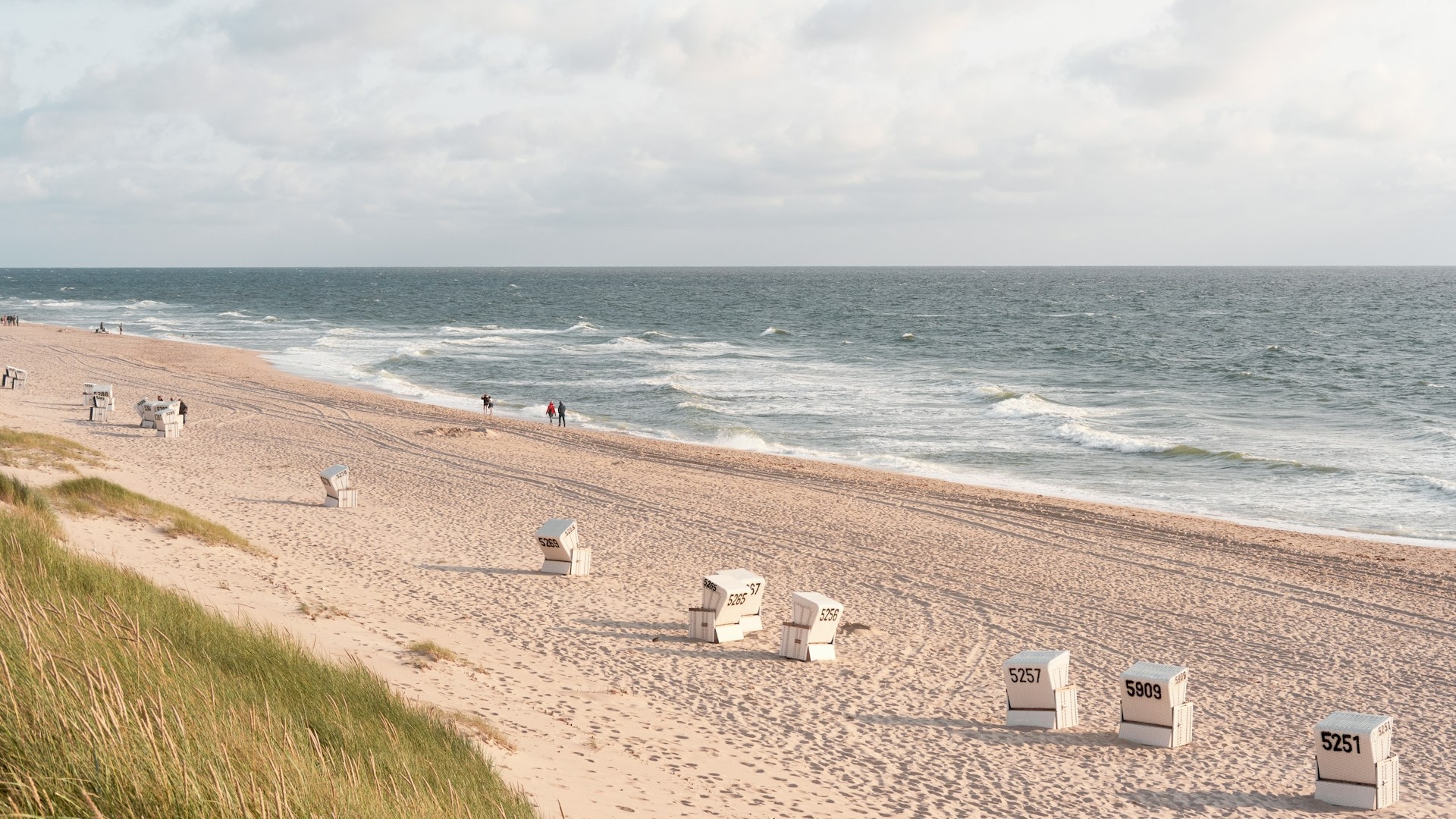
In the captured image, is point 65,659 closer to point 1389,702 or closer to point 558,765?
point 558,765

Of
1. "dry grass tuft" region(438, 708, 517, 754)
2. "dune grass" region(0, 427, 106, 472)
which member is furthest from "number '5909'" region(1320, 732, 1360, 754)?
"dune grass" region(0, 427, 106, 472)

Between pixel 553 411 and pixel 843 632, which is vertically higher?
pixel 553 411

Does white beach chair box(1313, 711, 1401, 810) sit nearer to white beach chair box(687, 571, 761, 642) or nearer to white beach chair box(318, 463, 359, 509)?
white beach chair box(687, 571, 761, 642)

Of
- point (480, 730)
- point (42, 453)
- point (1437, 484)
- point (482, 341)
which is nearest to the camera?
point (480, 730)

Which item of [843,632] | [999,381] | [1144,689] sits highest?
[999,381]

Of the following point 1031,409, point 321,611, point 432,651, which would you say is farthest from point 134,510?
point 1031,409

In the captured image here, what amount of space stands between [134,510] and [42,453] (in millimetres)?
6633

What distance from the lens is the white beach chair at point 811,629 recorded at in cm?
1391

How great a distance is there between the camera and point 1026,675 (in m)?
12.2

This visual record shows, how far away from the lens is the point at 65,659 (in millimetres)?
5258

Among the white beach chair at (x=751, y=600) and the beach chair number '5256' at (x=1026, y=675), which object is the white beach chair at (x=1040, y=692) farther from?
the white beach chair at (x=751, y=600)

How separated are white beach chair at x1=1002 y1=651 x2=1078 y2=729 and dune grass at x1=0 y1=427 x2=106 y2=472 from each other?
1786 cm

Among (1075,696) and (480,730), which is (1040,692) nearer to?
(1075,696)

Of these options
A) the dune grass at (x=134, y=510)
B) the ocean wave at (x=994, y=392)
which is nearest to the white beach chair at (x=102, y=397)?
the dune grass at (x=134, y=510)
